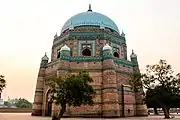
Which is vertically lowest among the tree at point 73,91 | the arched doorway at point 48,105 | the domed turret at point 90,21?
the arched doorway at point 48,105

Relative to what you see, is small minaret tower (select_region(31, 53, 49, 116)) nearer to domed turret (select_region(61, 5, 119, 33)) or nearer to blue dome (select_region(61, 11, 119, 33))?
domed turret (select_region(61, 5, 119, 33))

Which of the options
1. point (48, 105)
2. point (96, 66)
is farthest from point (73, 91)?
point (48, 105)

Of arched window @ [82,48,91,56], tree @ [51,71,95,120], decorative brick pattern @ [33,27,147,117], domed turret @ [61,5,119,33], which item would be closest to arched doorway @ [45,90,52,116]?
decorative brick pattern @ [33,27,147,117]

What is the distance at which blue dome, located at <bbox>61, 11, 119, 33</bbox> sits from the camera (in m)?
31.8

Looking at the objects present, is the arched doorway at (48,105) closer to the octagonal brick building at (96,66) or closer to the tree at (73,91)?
the octagonal brick building at (96,66)

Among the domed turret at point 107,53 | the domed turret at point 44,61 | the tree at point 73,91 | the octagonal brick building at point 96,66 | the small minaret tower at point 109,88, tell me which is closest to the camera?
the tree at point 73,91

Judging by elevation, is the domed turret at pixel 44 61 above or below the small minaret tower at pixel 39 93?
above

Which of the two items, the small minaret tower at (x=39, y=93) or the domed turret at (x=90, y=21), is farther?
the domed turret at (x=90, y=21)

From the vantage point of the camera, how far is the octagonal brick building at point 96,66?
81.5 feet

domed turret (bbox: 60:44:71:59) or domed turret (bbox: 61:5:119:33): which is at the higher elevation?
domed turret (bbox: 61:5:119:33)

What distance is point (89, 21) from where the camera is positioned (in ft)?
105

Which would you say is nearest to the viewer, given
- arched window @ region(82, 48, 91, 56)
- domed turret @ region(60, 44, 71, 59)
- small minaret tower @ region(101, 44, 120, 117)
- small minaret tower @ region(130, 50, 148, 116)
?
small minaret tower @ region(101, 44, 120, 117)

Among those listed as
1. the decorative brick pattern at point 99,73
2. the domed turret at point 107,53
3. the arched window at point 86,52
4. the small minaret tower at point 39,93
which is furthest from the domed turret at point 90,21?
the small minaret tower at point 39,93


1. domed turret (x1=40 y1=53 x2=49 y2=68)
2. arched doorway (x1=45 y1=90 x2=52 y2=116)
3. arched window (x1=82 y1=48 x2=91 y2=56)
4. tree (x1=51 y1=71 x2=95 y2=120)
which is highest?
arched window (x1=82 y1=48 x2=91 y2=56)
